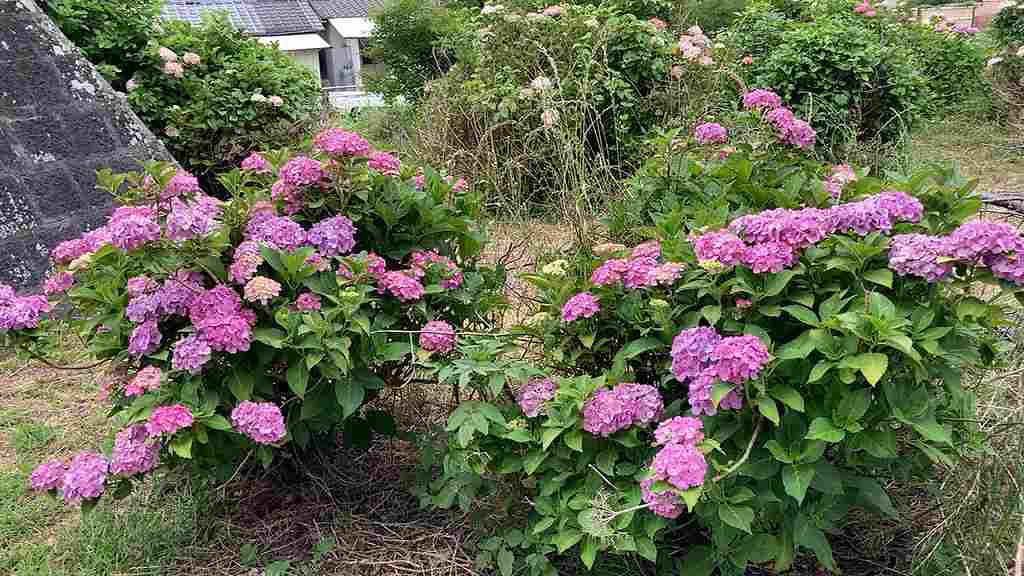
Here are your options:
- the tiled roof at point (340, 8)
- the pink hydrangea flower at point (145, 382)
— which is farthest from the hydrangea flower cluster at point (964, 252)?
the tiled roof at point (340, 8)

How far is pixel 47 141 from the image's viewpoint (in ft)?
12.2

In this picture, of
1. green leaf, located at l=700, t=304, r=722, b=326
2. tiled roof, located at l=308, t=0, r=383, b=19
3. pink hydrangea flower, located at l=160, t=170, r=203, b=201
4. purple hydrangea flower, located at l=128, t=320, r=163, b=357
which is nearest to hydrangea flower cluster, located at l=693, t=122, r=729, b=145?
green leaf, located at l=700, t=304, r=722, b=326

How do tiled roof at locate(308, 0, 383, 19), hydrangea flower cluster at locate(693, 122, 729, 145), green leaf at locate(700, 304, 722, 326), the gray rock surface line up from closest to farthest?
green leaf at locate(700, 304, 722, 326), hydrangea flower cluster at locate(693, 122, 729, 145), the gray rock surface, tiled roof at locate(308, 0, 383, 19)

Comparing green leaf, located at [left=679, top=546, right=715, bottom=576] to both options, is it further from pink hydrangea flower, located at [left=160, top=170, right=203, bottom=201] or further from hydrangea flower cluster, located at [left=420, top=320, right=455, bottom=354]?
pink hydrangea flower, located at [left=160, top=170, right=203, bottom=201]

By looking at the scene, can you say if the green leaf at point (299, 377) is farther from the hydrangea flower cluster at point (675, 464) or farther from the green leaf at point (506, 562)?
the hydrangea flower cluster at point (675, 464)

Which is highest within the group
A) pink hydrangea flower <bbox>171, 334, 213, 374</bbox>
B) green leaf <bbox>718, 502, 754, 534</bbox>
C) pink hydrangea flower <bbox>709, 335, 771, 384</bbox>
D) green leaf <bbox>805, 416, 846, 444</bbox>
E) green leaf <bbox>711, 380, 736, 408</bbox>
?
pink hydrangea flower <bbox>709, 335, 771, 384</bbox>

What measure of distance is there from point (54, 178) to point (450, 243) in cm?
232

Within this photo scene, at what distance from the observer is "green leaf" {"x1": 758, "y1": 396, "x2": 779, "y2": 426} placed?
1541mm

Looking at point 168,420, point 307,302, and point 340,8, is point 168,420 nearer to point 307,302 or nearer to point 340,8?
point 307,302

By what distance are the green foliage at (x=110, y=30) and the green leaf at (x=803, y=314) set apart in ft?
14.4

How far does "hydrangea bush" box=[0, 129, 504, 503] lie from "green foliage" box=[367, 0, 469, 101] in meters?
8.34

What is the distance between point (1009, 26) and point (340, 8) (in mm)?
22727

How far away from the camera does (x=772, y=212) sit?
175 centimetres

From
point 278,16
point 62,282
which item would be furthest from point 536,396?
point 278,16
